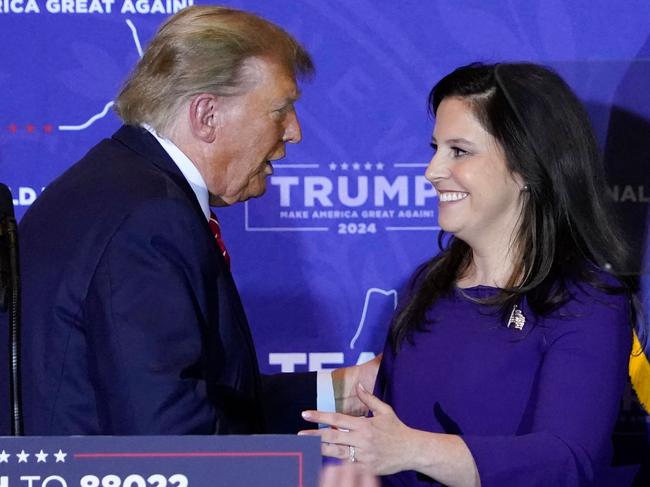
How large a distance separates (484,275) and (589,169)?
265mm

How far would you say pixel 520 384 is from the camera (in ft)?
5.70

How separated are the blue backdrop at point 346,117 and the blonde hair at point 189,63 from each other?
34.5 inches

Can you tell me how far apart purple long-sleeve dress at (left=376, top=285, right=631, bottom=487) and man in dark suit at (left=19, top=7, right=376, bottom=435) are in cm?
34

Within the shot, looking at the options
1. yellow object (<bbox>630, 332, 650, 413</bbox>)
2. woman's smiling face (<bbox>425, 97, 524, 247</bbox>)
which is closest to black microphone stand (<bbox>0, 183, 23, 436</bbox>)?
woman's smiling face (<bbox>425, 97, 524, 247</bbox>)

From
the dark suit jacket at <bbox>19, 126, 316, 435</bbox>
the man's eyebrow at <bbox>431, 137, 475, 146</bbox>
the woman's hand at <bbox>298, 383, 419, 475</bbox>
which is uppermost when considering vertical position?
the man's eyebrow at <bbox>431, 137, 475, 146</bbox>

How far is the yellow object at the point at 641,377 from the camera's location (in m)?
2.54

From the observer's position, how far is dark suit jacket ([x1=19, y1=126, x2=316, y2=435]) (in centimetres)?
136

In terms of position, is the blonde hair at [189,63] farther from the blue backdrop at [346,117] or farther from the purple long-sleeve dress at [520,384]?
the blue backdrop at [346,117]

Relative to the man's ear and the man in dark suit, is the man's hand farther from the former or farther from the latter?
the man's ear

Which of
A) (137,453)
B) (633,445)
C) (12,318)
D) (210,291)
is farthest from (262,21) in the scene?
(633,445)

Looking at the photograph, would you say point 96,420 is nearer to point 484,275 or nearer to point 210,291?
Result: point 210,291

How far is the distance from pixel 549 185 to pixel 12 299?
0.98 m

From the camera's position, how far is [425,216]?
260 cm

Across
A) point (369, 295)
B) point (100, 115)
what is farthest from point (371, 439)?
point (100, 115)
